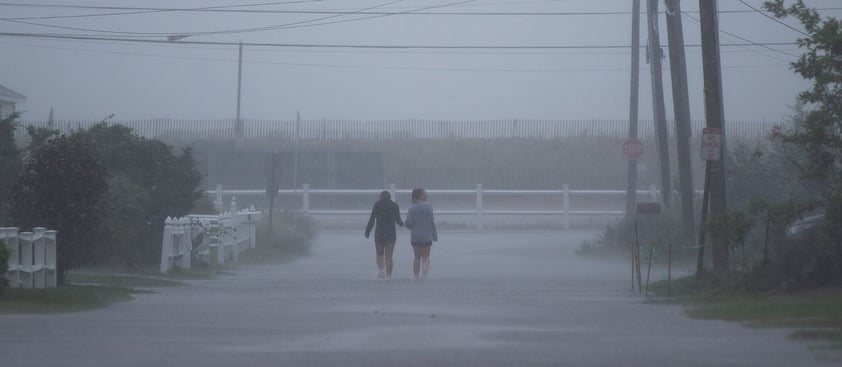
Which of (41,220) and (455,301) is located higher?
(41,220)

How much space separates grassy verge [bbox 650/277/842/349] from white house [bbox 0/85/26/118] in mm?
25022

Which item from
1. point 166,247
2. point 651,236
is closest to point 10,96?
point 166,247

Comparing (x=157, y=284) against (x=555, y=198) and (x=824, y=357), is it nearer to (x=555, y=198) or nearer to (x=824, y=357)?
(x=824, y=357)

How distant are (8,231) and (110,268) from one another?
6976mm

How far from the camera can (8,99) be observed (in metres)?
34.6

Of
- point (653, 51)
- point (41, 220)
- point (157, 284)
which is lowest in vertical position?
point (157, 284)

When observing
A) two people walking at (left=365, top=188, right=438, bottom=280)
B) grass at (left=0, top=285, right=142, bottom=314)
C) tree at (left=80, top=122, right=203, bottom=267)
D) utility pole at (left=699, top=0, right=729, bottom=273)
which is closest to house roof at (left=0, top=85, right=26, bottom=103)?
tree at (left=80, top=122, right=203, bottom=267)

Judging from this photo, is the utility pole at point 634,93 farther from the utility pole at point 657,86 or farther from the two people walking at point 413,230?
the two people walking at point 413,230

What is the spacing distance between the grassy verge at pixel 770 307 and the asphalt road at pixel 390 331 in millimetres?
343

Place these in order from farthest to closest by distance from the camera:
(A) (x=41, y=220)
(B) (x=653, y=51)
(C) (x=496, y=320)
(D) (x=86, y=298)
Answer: (B) (x=653, y=51) < (A) (x=41, y=220) < (D) (x=86, y=298) < (C) (x=496, y=320)

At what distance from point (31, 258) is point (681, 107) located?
13736mm

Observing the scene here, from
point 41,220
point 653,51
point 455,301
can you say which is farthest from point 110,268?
point 653,51

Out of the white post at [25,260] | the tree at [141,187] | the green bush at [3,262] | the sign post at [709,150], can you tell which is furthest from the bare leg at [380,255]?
the green bush at [3,262]

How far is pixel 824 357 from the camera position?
9.44 metres
